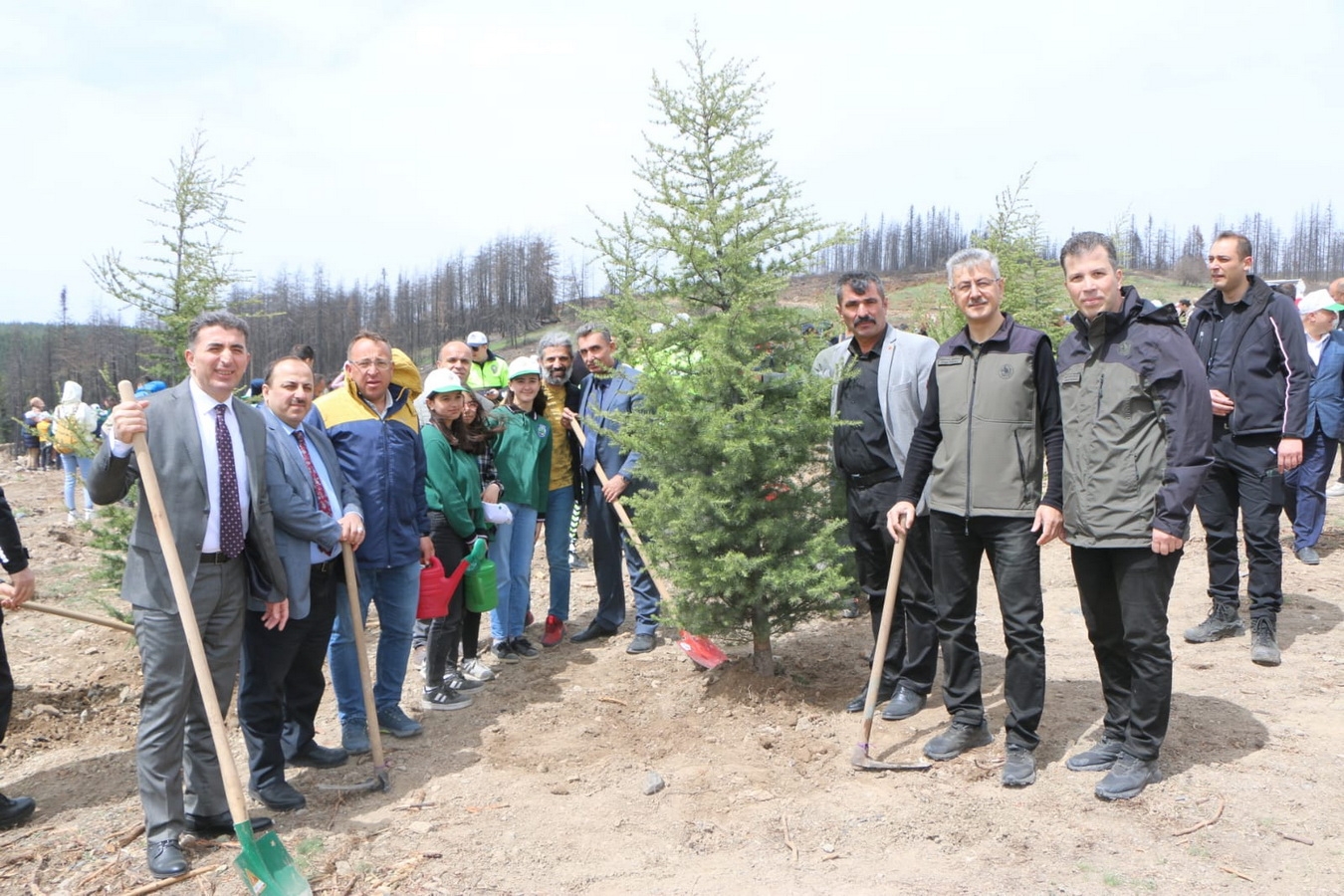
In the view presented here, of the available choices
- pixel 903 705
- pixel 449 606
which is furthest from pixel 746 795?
pixel 449 606

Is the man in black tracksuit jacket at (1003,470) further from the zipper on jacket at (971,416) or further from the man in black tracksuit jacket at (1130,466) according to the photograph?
the man in black tracksuit jacket at (1130,466)

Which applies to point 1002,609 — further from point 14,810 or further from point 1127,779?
point 14,810

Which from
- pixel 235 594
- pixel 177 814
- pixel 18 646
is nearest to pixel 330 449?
pixel 235 594

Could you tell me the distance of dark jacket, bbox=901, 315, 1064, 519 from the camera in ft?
13.5

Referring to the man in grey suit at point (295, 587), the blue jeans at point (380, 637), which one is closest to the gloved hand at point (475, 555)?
the blue jeans at point (380, 637)

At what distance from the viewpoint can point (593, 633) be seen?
696 centimetres

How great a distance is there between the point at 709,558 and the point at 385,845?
7.28ft

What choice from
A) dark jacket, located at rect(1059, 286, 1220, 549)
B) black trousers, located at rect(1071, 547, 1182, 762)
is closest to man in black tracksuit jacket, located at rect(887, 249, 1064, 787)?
dark jacket, located at rect(1059, 286, 1220, 549)

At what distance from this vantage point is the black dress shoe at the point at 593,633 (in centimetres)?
693

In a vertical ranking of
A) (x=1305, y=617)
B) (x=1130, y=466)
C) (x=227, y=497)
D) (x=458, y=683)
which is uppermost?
(x=1130, y=466)

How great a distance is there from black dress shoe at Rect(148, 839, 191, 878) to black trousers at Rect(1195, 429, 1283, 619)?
5799mm

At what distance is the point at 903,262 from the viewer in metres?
85.8

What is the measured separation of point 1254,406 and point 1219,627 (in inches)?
59.5

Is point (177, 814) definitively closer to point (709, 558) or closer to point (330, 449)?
point (330, 449)
